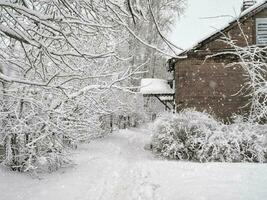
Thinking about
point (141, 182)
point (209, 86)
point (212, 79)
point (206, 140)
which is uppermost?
point (212, 79)

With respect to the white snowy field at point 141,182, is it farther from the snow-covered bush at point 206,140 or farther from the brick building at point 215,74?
the brick building at point 215,74

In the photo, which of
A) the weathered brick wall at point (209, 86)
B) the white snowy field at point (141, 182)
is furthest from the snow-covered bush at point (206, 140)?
the weathered brick wall at point (209, 86)

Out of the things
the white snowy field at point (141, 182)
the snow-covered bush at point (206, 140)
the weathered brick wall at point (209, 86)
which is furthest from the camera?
the weathered brick wall at point (209, 86)

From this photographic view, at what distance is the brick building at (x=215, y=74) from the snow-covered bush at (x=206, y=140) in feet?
12.1

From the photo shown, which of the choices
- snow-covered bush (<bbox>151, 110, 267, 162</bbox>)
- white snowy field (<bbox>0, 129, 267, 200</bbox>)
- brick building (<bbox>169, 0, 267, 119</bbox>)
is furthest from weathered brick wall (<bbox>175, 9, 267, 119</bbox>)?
white snowy field (<bbox>0, 129, 267, 200</bbox>)

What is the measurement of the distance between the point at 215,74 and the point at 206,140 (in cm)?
643

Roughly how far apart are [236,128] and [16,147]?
8.71 m

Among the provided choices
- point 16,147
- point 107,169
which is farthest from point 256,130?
point 16,147

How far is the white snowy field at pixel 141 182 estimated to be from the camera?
8852 millimetres

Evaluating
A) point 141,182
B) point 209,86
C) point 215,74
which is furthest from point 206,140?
point 215,74

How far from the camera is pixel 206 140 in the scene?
15.4m

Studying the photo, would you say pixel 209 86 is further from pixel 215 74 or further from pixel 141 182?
pixel 141 182

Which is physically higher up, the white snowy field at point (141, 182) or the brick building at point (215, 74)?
the brick building at point (215, 74)

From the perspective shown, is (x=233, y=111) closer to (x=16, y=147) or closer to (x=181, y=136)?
(x=181, y=136)
